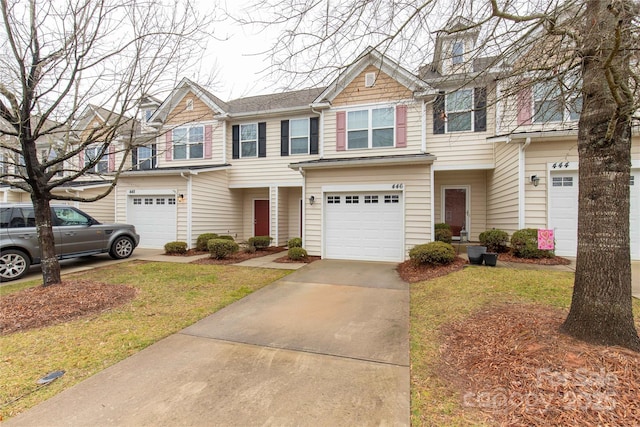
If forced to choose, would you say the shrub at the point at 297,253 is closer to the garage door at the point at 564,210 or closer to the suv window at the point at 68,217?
the suv window at the point at 68,217

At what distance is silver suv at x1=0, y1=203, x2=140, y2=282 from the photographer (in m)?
6.89

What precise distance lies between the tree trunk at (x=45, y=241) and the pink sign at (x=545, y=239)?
433 inches

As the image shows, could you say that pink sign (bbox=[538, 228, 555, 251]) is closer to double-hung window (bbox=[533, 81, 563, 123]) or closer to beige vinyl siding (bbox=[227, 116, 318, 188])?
double-hung window (bbox=[533, 81, 563, 123])

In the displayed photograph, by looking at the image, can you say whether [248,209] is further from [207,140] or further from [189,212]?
[207,140]

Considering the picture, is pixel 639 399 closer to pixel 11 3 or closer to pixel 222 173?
pixel 11 3

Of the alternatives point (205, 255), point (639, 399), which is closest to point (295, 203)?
point (205, 255)

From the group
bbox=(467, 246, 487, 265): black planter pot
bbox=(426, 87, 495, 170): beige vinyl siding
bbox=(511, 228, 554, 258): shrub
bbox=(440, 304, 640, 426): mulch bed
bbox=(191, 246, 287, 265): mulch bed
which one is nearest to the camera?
bbox=(440, 304, 640, 426): mulch bed

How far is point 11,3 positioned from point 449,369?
777 cm

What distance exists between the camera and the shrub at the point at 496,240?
850 centimetres

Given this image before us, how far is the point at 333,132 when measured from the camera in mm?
10562

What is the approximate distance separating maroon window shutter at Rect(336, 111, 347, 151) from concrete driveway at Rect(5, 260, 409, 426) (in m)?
6.97

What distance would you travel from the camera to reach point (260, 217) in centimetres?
1356

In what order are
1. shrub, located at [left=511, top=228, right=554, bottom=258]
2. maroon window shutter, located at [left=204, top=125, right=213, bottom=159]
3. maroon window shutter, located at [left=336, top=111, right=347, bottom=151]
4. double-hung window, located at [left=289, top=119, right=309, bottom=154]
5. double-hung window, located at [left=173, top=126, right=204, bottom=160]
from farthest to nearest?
double-hung window, located at [left=173, top=126, right=204, bottom=160], maroon window shutter, located at [left=204, top=125, right=213, bottom=159], double-hung window, located at [left=289, top=119, right=309, bottom=154], maroon window shutter, located at [left=336, top=111, right=347, bottom=151], shrub, located at [left=511, top=228, right=554, bottom=258]

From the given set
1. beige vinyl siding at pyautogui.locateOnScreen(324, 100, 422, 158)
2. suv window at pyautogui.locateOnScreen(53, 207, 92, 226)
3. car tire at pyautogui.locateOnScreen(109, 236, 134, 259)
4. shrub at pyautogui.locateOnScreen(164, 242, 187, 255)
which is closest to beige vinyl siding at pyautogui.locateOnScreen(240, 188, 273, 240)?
shrub at pyautogui.locateOnScreen(164, 242, 187, 255)
